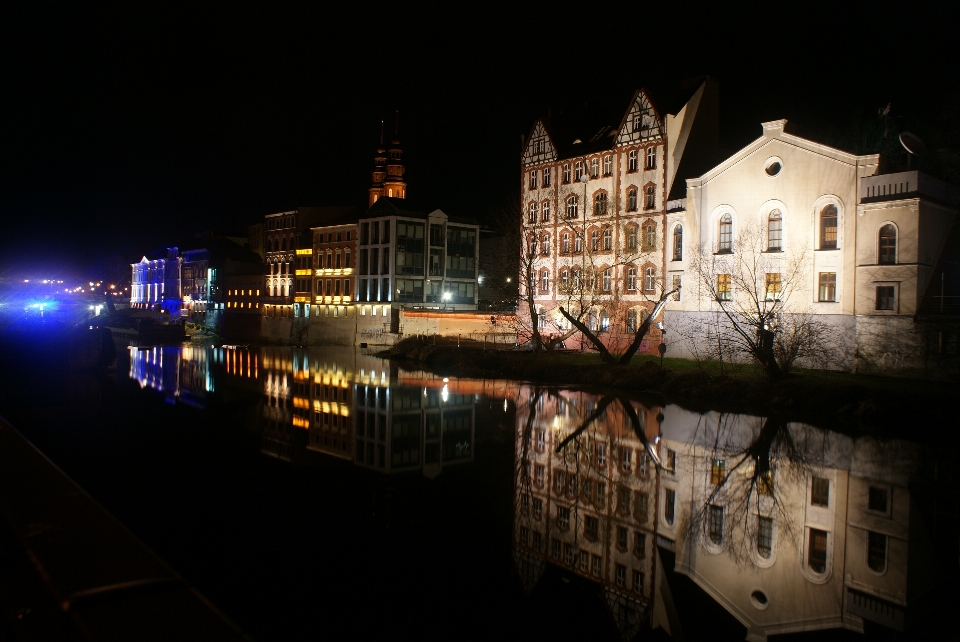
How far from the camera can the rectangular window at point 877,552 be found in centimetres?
911

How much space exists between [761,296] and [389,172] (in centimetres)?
5561

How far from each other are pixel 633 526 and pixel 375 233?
58037mm

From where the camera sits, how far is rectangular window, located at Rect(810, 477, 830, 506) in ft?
38.5

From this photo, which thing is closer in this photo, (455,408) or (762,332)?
(455,408)

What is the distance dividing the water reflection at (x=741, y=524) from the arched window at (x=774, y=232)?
15105 millimetres

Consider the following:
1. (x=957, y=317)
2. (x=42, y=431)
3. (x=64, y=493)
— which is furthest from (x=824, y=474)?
(x=42, y=431)

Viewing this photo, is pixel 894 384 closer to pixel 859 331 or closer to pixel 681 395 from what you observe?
pixel 859 331

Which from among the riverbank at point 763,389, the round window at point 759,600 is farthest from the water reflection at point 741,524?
the riverbank at point 763,389

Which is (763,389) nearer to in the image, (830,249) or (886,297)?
(886,297)

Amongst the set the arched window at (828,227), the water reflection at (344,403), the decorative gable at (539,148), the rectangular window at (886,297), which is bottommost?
the water reflection at (344,403)

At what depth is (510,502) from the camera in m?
11.6

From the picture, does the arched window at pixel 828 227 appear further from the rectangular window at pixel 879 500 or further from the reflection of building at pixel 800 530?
the rectangular window at pixel 879 500

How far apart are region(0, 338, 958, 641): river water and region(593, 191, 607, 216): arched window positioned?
2395 cm

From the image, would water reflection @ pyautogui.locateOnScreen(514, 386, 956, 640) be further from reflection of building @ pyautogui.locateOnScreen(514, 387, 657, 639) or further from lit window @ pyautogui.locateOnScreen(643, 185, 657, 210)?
lit window @ pyautogui.locateOnScreen(643, 185, 657, 210)
